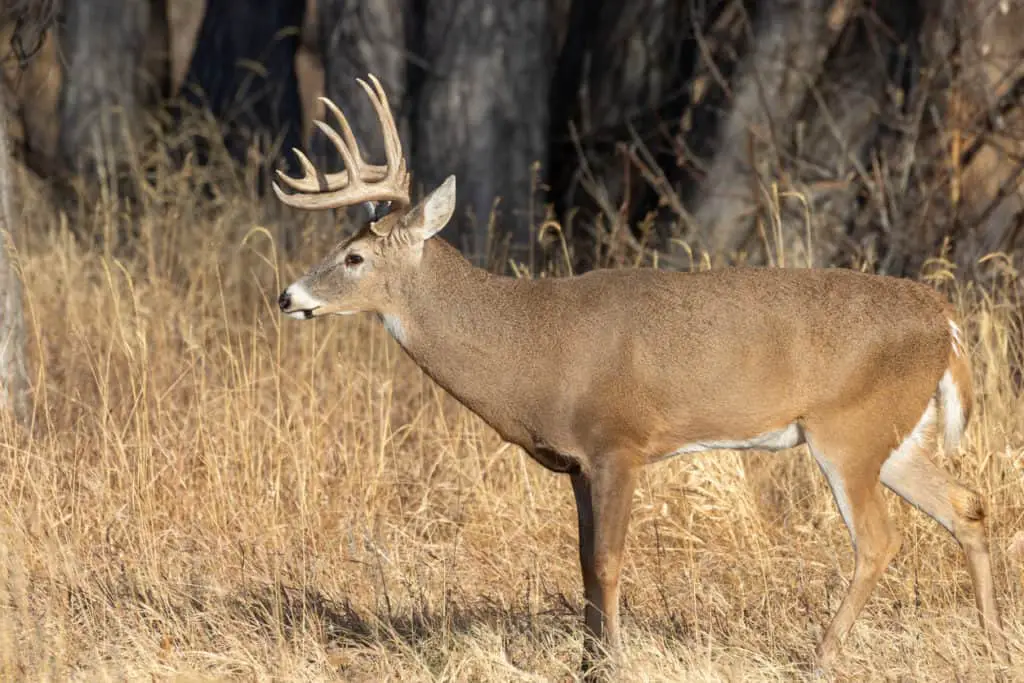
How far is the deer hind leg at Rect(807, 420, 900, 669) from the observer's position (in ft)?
18.5

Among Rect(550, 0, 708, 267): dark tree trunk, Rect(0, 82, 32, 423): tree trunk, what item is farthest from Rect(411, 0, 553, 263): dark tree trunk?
Rect(0, 82, 32, 423): tree trunk

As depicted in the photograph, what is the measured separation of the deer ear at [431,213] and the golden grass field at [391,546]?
107cm

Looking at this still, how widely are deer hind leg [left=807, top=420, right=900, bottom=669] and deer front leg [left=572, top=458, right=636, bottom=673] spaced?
659mm

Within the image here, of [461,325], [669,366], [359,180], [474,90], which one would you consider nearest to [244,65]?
[474,90]

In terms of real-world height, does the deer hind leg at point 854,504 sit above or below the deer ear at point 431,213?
below

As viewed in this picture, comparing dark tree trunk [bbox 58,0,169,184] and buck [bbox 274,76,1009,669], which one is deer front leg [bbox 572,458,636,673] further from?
dark tree trunk [bbox 58,0,169,184]

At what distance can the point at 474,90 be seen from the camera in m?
11.4

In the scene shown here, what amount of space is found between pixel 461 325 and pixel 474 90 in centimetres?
569

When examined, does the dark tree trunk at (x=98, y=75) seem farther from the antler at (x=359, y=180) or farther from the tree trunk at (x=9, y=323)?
the antler at (x=359, y=180)

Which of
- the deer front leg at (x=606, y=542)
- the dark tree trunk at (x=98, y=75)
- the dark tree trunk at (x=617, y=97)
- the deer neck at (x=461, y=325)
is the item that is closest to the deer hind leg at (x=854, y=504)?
the deer front leg at (x=606, y=542)

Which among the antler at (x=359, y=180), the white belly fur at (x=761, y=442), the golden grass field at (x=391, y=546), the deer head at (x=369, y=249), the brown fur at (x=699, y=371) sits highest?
the antler at (x=359, y=180)

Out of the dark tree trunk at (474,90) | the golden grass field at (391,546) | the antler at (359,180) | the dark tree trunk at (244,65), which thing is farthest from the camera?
the dark tree trunk at (244,65)

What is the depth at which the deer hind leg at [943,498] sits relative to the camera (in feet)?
19.4

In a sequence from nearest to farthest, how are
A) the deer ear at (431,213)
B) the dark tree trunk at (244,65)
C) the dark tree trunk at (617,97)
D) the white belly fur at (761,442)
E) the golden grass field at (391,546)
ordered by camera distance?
the golden grass field at (391,546) → the white belly fur at (761,442) → the deer ear at (431,213) → the dark tree trunk at (617,97) → the dark tree trunk at (244,65)
